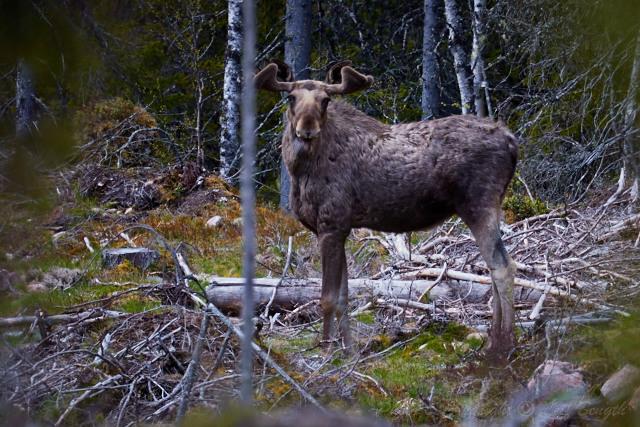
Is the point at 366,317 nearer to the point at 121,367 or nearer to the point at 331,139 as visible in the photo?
the point at 331,139

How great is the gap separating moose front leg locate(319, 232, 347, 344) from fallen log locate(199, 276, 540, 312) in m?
1.07

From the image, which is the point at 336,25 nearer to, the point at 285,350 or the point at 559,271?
the point at 559,271

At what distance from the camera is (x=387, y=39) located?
66.5 ft

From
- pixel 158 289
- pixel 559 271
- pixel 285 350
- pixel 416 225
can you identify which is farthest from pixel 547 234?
pixel 158 289

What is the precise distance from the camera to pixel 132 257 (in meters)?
11.4

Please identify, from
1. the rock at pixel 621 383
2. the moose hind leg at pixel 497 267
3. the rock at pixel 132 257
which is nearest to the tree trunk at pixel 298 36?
the rock at pixel 132 257

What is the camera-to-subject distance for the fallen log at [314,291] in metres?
9.31

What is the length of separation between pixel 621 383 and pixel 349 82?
4.74 meters

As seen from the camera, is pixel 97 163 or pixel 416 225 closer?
pixel 416 225

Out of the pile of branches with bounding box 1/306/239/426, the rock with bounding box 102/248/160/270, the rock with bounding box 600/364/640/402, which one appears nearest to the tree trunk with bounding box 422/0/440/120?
the rock with bounding box 102/248/160/270

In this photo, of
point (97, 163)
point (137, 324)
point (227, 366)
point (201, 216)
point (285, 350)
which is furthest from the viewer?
point (97, 163)

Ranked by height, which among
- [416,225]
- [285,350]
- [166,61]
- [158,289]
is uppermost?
[166,61]

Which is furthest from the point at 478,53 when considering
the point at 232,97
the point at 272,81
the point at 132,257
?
the point at 272,81

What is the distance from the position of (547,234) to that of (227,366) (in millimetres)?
5365
